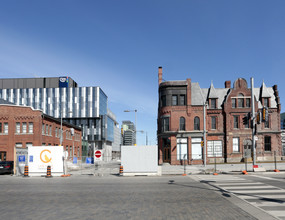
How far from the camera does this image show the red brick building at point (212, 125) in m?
42.4

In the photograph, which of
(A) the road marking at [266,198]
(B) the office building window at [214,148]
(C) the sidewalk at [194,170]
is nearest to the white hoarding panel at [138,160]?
(C) the sidewalk at [194,170]

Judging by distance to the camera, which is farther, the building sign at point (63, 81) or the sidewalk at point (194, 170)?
the building sign at point (63, 81)

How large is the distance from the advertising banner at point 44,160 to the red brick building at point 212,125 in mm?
20114

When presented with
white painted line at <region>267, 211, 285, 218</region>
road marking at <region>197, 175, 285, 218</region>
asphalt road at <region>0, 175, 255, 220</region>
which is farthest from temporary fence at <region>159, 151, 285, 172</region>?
white painted line at <region>267, 211, 285, 218</region>

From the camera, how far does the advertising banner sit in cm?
2567

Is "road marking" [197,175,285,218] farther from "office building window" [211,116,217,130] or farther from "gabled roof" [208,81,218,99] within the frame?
"gabled roof" [208,81,218,99]

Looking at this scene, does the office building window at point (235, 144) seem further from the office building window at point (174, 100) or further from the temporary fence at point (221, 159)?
the office building window at point (174, 100)

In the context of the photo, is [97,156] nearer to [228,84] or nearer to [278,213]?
[278,213]

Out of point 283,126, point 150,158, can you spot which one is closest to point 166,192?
point 150,158

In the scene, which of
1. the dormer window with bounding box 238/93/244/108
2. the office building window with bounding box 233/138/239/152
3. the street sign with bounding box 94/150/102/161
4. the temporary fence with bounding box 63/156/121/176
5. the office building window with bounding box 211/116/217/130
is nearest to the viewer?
the street sign with bounding box 94/150/102/161

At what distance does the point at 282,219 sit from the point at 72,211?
7.15 metres

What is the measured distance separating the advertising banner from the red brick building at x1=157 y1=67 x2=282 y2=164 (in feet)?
66.0

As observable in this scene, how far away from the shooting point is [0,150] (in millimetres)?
43688

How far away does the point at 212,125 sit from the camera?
4475cm
